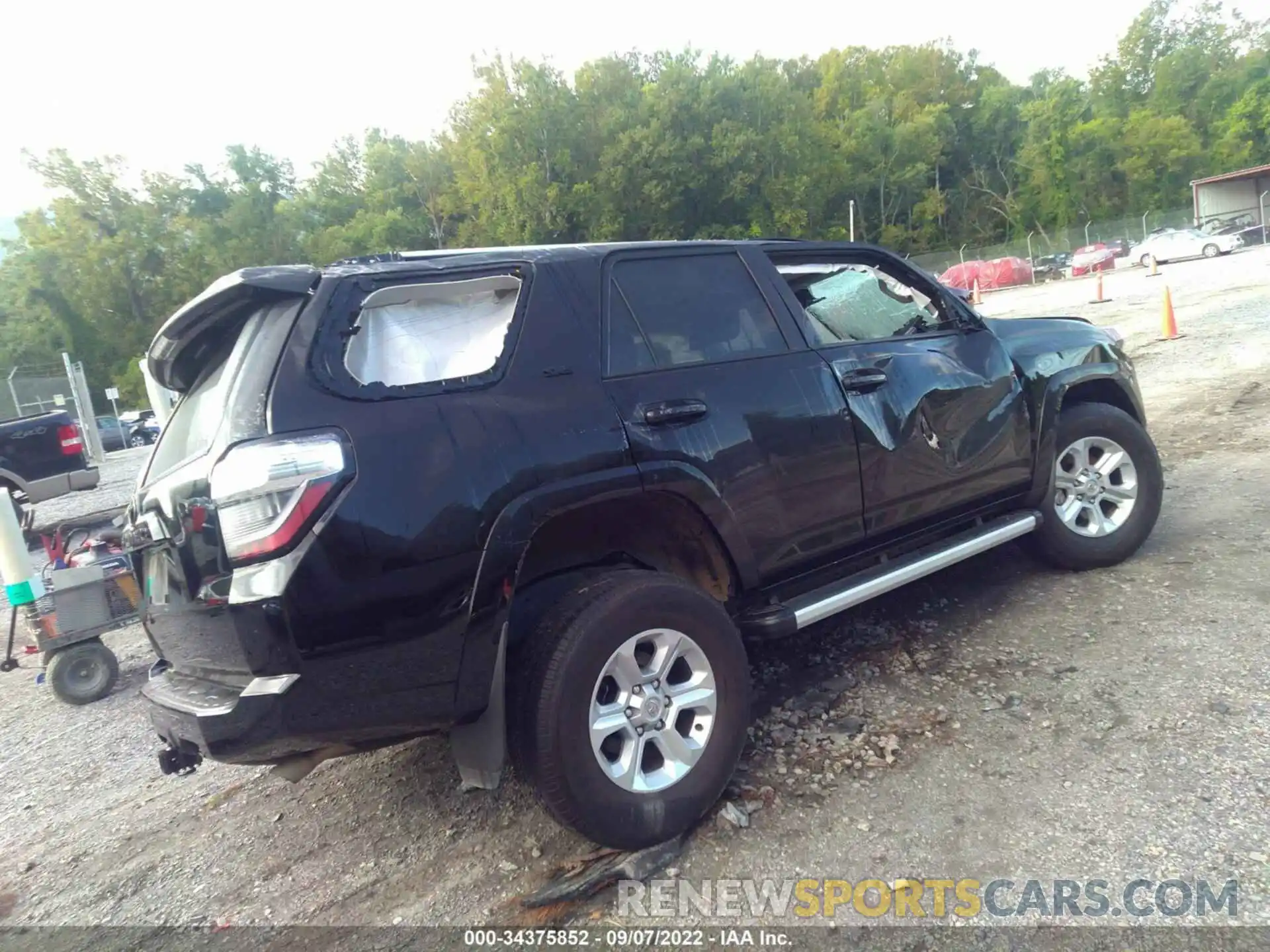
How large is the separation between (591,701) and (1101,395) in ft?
11.7

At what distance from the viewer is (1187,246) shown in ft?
125

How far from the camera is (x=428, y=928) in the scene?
2.64 metres

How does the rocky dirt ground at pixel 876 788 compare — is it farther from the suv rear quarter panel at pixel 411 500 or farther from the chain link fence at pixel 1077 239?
the chain link fence at pixel 1077 239

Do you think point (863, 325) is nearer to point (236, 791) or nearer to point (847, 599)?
point (847, 599)

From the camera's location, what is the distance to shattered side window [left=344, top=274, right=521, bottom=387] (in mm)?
2748

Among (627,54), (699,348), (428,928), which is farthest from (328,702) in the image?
(627,54)

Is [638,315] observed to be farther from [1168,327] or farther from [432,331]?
[1168,327]

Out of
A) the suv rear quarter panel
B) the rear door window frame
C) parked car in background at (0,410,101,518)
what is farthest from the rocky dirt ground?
parked car in background at (0,410,101,518)

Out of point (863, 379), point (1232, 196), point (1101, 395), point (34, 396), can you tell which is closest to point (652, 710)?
point (863, 379)

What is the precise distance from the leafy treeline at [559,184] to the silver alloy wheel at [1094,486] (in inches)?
1819

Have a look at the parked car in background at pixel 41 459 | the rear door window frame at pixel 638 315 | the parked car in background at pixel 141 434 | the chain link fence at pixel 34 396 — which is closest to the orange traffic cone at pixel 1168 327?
the rear door window frame at pixel 638 315

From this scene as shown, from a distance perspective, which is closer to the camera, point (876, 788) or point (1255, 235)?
point (876, 788)

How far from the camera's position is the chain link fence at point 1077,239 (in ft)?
175

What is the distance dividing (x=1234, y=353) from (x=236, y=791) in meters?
11.3
